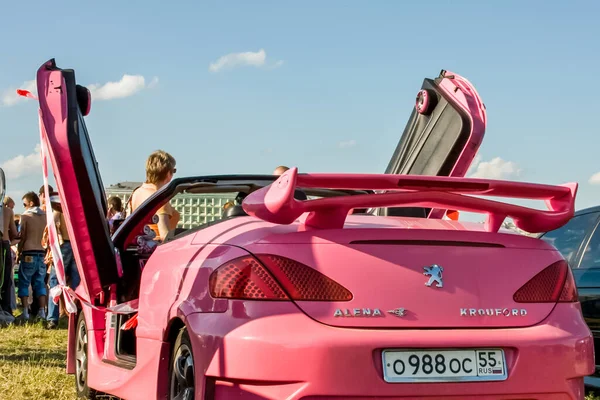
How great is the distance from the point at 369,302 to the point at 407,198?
48 centimetres

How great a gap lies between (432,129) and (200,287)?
323 cm

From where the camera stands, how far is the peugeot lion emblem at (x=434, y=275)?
3940mm

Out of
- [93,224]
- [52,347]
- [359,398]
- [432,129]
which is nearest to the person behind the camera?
[359,398]

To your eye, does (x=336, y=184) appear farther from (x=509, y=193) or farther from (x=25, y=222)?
(x=25, y=222)

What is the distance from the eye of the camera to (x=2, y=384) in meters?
7.04

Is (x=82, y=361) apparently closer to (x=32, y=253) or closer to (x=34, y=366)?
(x=34, y=366)

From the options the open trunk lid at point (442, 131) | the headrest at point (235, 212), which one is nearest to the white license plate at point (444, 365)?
the headrest at point (235, 212)

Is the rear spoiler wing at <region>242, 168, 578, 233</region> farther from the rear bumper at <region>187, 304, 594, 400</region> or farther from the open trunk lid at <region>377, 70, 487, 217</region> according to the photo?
the open trunk lid at <region>377, 70, 487, 217</region>

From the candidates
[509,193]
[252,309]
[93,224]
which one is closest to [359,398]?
[252,309]

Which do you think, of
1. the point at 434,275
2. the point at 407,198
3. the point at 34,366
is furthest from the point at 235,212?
the point at 34,366

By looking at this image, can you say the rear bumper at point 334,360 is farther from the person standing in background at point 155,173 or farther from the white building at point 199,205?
the person standing in background at point 155,173

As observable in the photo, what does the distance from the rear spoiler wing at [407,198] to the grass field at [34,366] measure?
2695mm

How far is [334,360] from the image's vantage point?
12.0 feet

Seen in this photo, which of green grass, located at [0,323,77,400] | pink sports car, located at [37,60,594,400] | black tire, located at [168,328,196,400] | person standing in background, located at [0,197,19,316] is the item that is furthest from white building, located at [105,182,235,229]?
person standing in background, located at [0,197,19,316]
